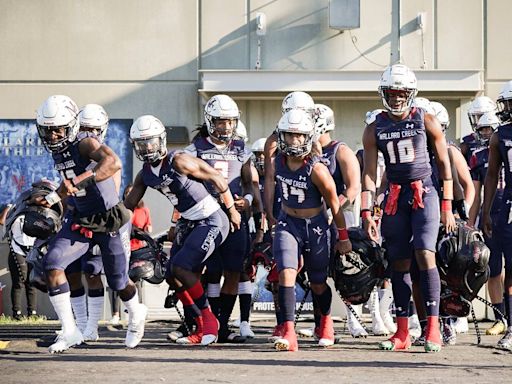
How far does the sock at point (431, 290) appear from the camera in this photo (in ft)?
32.0

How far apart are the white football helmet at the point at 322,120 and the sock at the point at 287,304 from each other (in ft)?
6.11

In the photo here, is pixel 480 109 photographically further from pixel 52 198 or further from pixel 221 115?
pixel 52 198

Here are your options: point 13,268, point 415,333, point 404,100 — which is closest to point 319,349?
point 415,333

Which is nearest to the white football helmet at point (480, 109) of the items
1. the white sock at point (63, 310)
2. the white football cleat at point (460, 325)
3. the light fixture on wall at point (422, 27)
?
the white football cleat at point (460, 325)

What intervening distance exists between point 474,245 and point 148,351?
280 cm

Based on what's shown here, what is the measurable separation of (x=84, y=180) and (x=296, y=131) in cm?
175

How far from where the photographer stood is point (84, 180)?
32.7 ft

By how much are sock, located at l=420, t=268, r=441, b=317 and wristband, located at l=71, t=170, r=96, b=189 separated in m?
2.71

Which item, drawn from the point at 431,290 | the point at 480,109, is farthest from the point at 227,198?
the point at 480,109

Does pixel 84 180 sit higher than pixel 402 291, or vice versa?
pixel 84 180

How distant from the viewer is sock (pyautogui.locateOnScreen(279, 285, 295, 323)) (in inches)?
395

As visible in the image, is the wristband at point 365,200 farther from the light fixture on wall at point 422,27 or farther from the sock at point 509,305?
the light fixture on wall at point 422,27

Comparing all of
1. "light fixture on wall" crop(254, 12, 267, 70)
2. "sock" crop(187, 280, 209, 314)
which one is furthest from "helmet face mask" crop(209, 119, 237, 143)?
"light fixture on wall" crop(254, 12, 267, 70)

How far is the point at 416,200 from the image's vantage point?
993 centimetres
